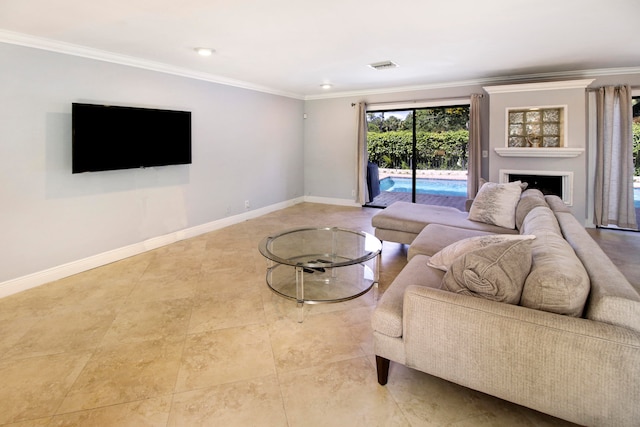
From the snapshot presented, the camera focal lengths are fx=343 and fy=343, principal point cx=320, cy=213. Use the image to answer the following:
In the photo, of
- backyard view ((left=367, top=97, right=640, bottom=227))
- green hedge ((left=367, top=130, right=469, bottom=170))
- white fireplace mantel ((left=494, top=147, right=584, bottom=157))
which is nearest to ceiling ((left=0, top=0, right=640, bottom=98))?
white fireplace mantel ((left=494, top=147, right=584, bottom=157))

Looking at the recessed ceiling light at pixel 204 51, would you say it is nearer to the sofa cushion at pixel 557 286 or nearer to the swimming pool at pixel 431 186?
the sofa cushion at pixel 557 286

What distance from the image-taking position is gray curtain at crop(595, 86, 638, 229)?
15.7 feet

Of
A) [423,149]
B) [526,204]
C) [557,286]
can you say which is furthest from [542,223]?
[423,149]

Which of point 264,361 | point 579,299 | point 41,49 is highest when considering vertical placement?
point 41,49

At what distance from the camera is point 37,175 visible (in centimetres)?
334

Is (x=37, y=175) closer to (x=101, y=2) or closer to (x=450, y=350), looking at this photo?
(x=101, y=2)

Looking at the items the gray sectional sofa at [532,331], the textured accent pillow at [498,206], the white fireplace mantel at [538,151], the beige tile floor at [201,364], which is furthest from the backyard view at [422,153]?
the gray sectional sofa at [532,331]

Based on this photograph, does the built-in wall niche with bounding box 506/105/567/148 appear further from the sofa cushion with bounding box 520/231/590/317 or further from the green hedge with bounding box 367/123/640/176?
the sofa cushion with bounding box 520/231/590/317

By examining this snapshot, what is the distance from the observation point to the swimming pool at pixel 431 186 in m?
6.43

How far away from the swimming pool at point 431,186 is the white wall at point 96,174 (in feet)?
9.52

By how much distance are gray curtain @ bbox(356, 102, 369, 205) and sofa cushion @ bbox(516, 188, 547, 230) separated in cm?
348

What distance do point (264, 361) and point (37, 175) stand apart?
9.74 ft

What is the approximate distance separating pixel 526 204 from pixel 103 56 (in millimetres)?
4816

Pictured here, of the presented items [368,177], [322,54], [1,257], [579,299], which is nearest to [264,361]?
[579,299]
